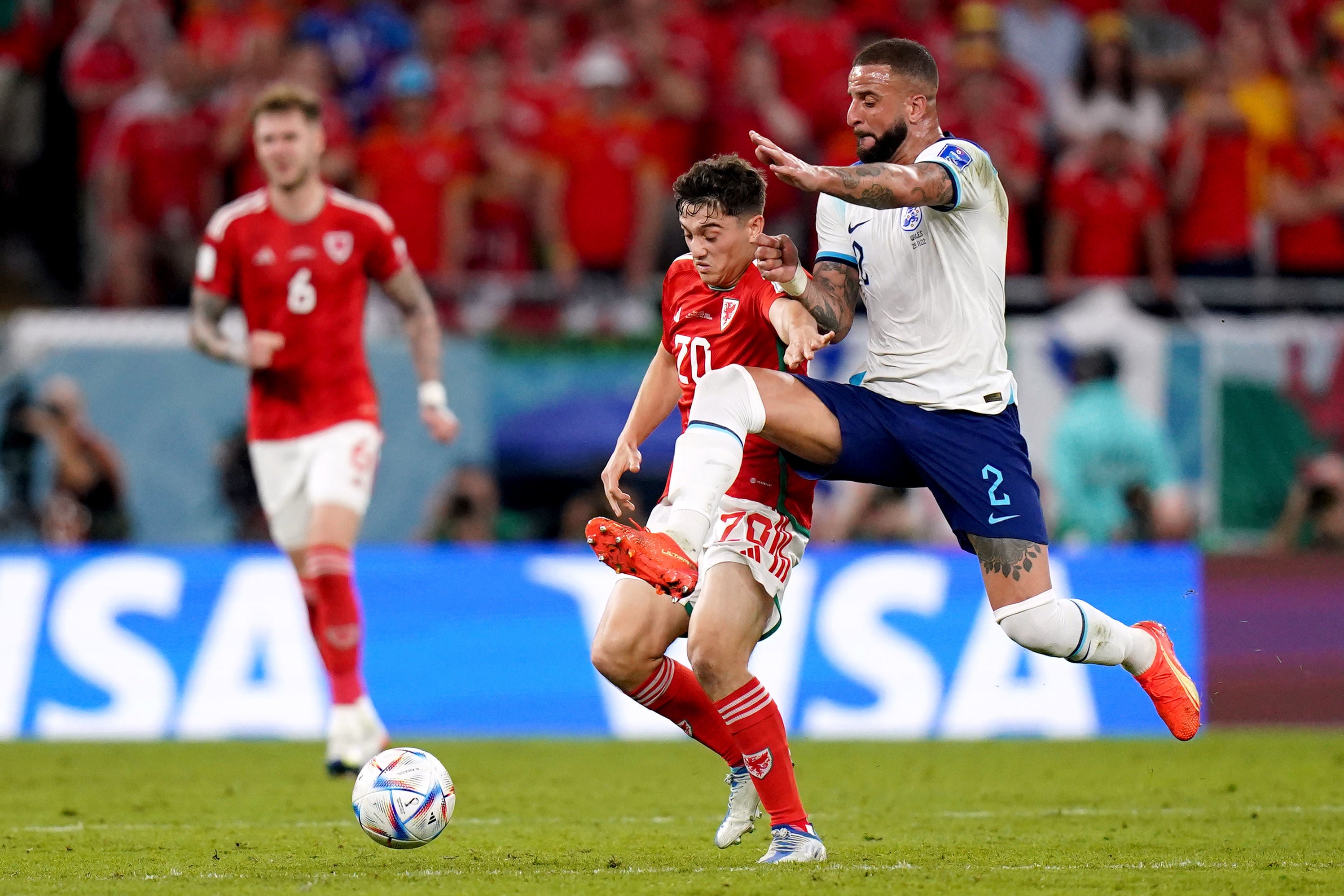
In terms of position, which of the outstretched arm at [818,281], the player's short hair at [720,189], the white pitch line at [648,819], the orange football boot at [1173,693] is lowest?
the white pitch line at [648,819]

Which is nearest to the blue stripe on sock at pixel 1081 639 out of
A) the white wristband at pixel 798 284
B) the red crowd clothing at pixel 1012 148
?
the white wristband at pixel 798 284

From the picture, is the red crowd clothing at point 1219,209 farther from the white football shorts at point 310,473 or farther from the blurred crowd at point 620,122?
the white football shorts at point 310,473

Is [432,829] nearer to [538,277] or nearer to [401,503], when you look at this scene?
[401,503]

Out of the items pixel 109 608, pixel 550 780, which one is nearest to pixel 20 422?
pixel 109 608

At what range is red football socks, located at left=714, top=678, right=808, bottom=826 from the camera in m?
6.02

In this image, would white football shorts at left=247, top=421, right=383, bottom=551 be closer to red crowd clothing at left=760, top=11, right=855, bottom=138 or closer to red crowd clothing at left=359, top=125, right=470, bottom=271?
red crowd clothing at left=359, top=125, right=470, bottom=271

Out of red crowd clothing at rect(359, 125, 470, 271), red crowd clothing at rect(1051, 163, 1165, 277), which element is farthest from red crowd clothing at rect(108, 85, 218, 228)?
red crowd clothing at rect(1051, 163, 1165, 277)

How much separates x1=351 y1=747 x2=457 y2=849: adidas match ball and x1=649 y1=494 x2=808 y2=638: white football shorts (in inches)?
41.8

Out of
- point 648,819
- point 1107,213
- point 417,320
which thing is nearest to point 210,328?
point 417,320

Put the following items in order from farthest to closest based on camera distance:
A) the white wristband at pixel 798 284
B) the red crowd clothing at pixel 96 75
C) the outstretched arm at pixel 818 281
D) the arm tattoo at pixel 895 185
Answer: the red crowd clothing at pixel 96 75
the white wristband at pixel 798 284
the outstretched arm at pixel 818 281
the arm tattoo at pixel 895 185

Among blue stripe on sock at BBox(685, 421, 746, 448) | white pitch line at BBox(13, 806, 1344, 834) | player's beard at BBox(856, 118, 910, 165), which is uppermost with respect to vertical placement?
player's beard at BBox(856, 118, 910, 165)

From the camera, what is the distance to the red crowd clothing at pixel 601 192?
13.6 metres

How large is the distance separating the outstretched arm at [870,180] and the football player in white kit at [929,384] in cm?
2

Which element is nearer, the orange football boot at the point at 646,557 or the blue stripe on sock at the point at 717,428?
the orange football boot at the point at 646,557
